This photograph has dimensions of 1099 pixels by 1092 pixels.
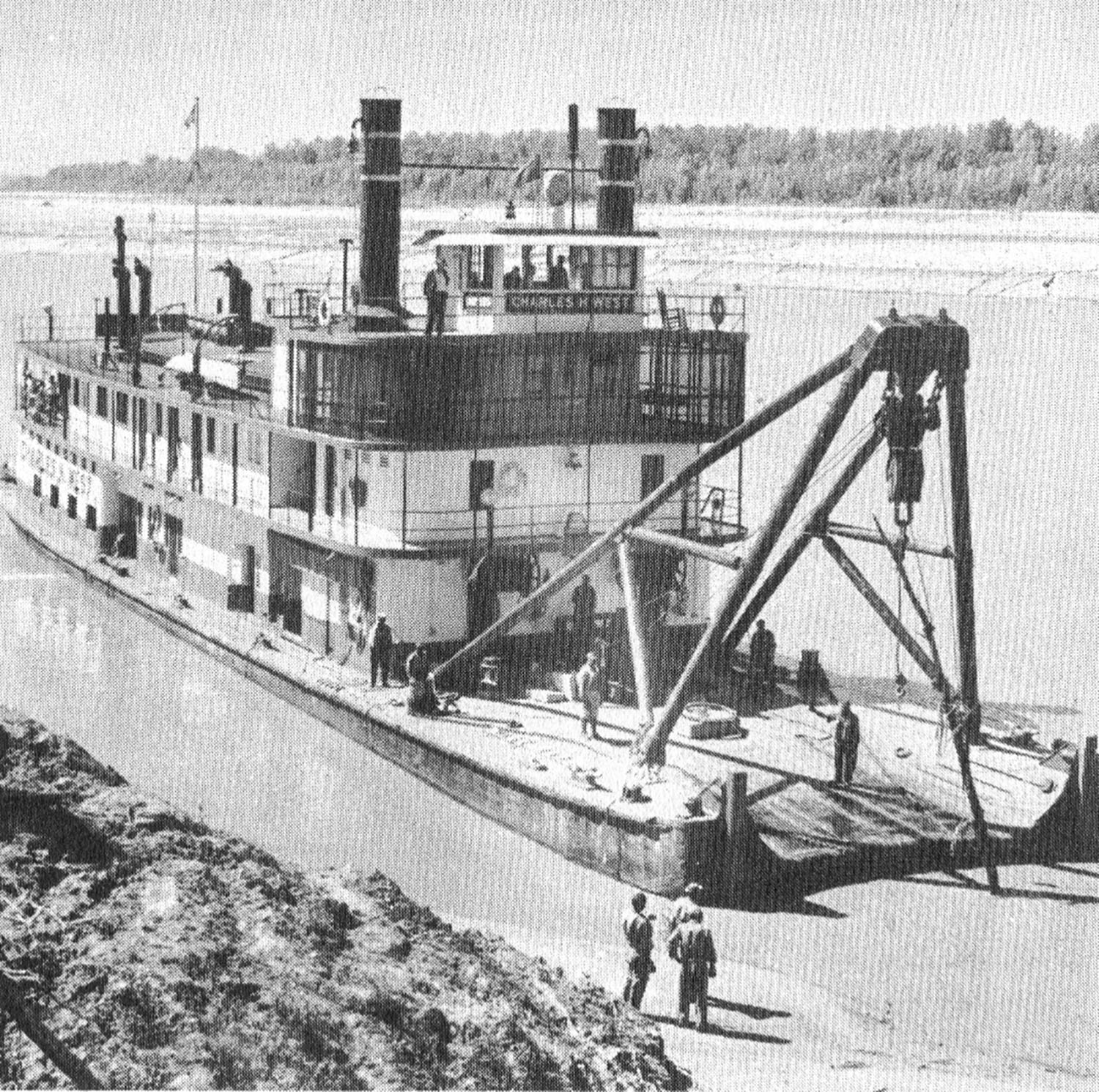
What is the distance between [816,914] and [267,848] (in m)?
5.98

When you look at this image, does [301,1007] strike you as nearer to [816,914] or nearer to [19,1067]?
[19,1067]

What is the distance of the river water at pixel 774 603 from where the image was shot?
22.3 metres

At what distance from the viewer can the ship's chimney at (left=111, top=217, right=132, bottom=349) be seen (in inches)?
1586

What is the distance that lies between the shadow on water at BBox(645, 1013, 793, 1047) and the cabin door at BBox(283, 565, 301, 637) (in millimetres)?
12949

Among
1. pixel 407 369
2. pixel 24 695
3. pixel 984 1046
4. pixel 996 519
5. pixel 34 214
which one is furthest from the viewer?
pixel 34 214

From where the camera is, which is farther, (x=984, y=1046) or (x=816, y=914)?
(x=816, y=914)

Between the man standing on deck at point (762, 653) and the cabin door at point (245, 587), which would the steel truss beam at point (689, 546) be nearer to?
the man standing on deck at point (762, 653)

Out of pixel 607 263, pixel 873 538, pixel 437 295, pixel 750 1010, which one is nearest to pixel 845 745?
pixel 873 538

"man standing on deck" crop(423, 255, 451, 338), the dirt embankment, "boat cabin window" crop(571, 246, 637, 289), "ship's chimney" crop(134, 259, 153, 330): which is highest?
"boat cabin window" crop(571, 246, 637, 289)

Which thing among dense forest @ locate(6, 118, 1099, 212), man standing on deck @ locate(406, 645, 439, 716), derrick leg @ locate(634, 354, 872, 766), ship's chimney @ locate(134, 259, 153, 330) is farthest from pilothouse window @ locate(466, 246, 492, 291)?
dense forest @ locate(6, 118, 1099, 212)

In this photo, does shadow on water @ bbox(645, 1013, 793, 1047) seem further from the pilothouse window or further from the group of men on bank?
the pilothouse window

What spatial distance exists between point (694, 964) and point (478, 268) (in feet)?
44.4

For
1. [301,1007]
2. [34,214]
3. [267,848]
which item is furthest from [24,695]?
[34,214]

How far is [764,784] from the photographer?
69.9 feet
